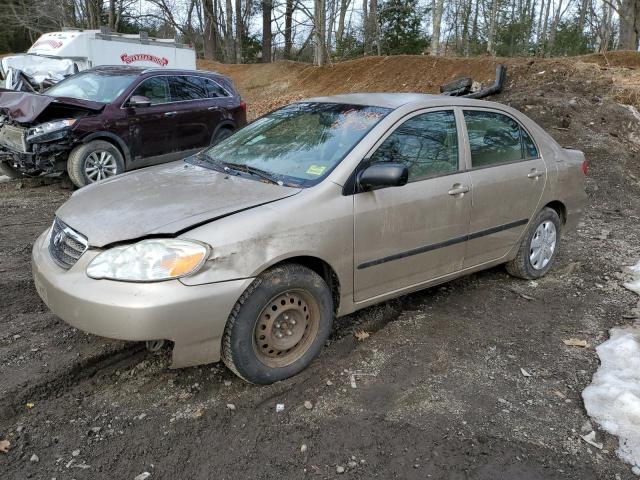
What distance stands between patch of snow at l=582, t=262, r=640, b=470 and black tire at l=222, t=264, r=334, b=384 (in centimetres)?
170

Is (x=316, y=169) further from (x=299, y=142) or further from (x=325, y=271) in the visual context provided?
(x=325, y=271)

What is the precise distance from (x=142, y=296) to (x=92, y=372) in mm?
993

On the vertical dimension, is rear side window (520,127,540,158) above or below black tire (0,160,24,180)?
above

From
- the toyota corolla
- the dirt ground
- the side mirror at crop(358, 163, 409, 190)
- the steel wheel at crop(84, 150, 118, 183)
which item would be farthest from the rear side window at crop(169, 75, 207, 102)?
the side mirror at crop(358, 163, 409, 190)

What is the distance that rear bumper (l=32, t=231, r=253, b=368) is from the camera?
2.78 meters

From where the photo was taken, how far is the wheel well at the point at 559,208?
17.1 feet

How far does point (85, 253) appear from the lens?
2996mm

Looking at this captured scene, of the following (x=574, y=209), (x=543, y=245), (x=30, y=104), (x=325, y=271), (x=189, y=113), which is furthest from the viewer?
(x=189, y=113)

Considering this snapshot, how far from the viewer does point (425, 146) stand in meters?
4.00

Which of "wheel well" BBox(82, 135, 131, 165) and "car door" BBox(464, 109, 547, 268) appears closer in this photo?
"car door" BBox(464, 109, 547, 268)

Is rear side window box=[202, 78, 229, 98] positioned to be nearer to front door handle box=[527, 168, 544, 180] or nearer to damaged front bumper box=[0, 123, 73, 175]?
damaged front bumper box=[0, 123, 73, 175]

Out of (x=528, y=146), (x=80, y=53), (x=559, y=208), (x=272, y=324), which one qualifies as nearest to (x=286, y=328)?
(x=272, y=324)

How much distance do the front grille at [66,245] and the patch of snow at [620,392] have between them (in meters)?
3.09

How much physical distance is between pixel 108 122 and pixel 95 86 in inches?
37.6
